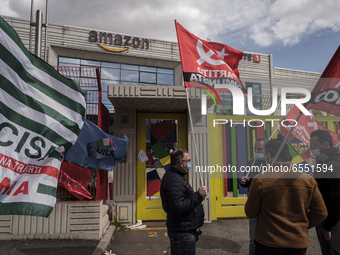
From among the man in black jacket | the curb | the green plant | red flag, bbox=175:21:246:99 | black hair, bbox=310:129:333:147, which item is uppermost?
red flag, bbox=175:21:246:99

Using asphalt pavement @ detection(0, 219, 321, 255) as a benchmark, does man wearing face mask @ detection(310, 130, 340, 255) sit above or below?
above

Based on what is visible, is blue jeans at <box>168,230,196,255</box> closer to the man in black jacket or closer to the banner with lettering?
the man in black jacket

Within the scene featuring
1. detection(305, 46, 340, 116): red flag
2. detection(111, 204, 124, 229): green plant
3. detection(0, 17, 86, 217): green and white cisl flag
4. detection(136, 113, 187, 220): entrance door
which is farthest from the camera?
detection(136, 113, 187, 220): entrance door

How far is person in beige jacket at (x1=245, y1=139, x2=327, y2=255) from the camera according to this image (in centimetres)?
214

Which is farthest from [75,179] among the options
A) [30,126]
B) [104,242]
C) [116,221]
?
[30,126]

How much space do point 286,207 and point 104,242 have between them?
3568 mm

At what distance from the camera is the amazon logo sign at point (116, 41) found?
1784 cm

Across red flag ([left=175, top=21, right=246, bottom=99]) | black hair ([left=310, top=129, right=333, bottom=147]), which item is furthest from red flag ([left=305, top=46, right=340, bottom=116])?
red flag ([left=175, top=21, right=246, bottom=99])

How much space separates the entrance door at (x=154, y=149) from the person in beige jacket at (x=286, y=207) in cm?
403

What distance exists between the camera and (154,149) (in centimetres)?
622

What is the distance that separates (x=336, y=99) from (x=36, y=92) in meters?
3.22

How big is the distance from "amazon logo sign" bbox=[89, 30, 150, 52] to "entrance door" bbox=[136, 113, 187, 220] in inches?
539

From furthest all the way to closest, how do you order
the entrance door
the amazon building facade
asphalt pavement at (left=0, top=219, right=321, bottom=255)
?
the entrance door
the amazon building facade
asphalt pavement at (left=0, top=219, right=321, bottom=255)

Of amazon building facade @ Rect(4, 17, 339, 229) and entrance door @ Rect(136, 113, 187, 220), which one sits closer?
amazon building facade @ Rect(4, 17, 339, 229)
